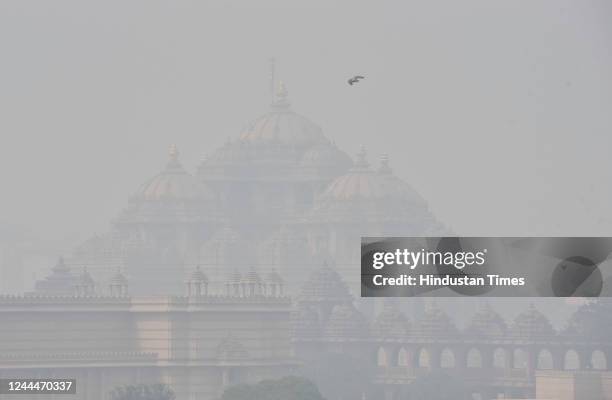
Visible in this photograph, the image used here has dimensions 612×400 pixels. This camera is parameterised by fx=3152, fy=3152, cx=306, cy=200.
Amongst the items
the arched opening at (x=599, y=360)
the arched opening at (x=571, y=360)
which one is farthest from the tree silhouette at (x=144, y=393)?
the arched opening at (x=571, y=360)

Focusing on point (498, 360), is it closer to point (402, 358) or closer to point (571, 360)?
point (402, 358)

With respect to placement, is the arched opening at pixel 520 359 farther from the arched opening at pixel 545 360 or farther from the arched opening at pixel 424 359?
the arched opening at pixel 424 359

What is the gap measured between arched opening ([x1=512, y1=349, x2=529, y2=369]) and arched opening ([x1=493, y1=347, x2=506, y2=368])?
65 centimetres

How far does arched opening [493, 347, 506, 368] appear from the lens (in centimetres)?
15700

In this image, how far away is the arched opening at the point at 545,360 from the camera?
153500 millimetres

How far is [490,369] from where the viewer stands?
149 metres

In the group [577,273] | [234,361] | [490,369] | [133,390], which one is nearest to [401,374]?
[490,369]

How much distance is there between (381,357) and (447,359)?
15.2ft

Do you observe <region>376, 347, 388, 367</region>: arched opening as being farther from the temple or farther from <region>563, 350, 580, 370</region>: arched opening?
<region>563, 350, 580, 370</region>: arched opening

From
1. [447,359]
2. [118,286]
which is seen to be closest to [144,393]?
[118,286]

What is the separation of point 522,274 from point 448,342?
414ft

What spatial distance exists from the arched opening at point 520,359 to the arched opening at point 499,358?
65cm

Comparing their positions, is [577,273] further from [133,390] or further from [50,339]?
[50,339]

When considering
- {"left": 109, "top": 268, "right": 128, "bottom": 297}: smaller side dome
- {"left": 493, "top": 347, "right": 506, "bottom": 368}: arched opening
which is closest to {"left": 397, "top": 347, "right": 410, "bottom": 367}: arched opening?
{"left": 493, "top": 347, "right": 506, "bottom": 368}: arched opening
